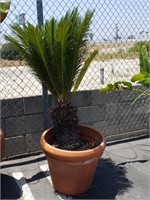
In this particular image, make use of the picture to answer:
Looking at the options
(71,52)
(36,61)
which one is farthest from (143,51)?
Result: (36,61)

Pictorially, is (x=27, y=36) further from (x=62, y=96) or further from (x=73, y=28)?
(x=62, y=96)

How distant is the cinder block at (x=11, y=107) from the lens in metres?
3.87

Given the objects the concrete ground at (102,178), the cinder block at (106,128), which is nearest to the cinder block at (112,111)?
the cinder block at (106,128)

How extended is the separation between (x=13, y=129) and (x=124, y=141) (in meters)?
1.71

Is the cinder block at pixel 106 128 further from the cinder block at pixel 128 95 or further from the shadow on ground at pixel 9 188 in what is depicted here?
the shadow on ground at pixel 9 188

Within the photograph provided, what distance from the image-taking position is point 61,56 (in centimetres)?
321

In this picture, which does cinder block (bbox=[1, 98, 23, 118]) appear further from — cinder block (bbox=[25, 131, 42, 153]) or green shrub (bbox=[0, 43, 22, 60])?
green shrub (bbox=[0, 43, 22, 60])

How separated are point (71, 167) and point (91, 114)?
4.61ft

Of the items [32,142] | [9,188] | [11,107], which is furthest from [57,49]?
[9,188]

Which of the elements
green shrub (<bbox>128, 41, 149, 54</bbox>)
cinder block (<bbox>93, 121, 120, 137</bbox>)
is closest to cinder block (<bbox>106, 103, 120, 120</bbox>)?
cinder block (<bbox>93, 121, 120, 137</bbox>)

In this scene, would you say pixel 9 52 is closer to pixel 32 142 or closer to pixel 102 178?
pixel 32 142

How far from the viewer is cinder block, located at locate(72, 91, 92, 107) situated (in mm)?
→ 4245

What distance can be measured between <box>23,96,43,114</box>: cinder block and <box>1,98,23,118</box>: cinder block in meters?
0.06

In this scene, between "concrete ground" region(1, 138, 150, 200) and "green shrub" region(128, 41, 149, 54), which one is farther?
"green shrub" region(128, 41, 149, 54)
